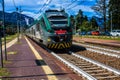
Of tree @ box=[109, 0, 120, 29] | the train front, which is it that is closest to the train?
the train front

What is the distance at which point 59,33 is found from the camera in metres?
23.0

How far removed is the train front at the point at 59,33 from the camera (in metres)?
23.1

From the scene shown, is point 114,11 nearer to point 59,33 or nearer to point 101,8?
point 101,8

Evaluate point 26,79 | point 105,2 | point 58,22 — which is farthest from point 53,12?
point 105,2

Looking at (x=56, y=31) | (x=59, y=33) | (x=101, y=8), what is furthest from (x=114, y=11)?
(x=59, y=33)

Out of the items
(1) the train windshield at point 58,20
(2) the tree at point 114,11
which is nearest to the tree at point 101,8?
(2) the tree at point 114,11

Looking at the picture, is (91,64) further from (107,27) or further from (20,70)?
(107,27)

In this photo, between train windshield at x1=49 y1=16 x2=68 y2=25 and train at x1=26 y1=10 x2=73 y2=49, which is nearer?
train at x1=26 y1=10 x2=73 y2=49

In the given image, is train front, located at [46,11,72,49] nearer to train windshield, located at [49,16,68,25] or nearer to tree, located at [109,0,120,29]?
train windshield, located at [49,16,68,25]

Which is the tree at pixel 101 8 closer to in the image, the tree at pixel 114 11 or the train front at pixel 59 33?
the tree at pixel 114 11

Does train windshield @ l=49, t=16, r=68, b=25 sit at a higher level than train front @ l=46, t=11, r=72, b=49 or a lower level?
higher

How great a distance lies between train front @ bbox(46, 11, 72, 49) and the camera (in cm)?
2308

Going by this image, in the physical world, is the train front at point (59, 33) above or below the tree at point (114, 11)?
below

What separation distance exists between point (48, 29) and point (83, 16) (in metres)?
134
